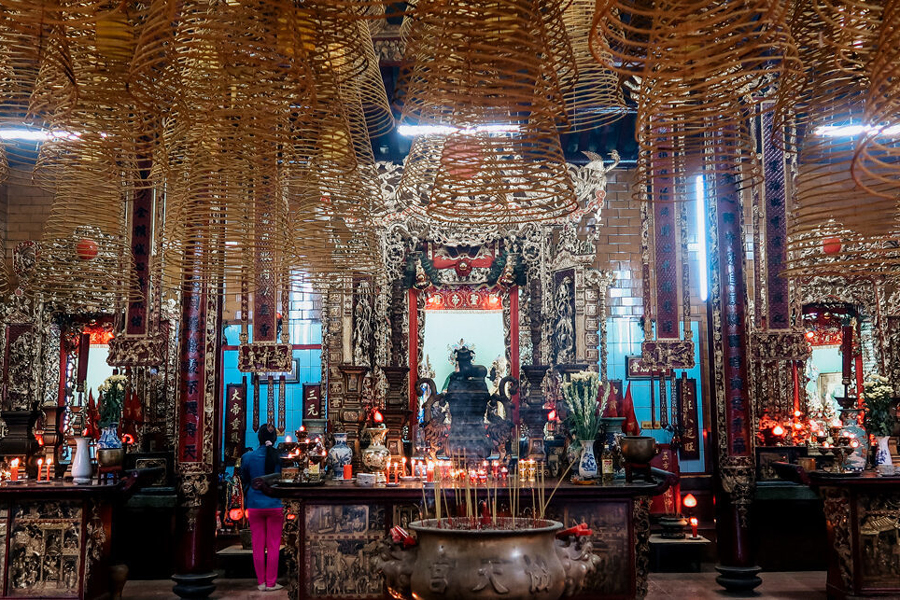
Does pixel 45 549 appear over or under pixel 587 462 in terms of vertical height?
under

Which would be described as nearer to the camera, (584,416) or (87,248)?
(584,416)

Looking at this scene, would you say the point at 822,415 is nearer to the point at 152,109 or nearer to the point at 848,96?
the point at 848,96

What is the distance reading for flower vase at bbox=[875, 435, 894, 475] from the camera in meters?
6.89

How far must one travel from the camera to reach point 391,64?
821 centimetres

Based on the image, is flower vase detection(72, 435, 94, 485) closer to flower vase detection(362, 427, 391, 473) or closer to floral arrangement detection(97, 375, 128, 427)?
floral arrangement detection(97, 375, 128, 427)

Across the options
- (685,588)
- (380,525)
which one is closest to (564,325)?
(685,588)

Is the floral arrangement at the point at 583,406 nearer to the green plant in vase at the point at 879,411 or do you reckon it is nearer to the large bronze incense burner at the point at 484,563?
the green plant in vase at the point at 879,411

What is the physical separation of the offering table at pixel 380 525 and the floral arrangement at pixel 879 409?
207 cm

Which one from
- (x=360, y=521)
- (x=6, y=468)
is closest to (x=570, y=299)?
(x=360, y=521)

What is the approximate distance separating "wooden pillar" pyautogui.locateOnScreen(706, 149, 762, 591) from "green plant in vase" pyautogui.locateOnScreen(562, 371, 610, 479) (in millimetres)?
1505

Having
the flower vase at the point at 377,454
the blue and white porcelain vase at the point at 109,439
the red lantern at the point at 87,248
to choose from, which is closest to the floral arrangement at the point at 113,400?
the blue and white porcelain vase at the point at 109,439

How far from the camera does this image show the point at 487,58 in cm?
221

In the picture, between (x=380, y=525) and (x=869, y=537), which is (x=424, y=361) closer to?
(x=380, y=525)

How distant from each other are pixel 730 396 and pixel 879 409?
45.8 inches
